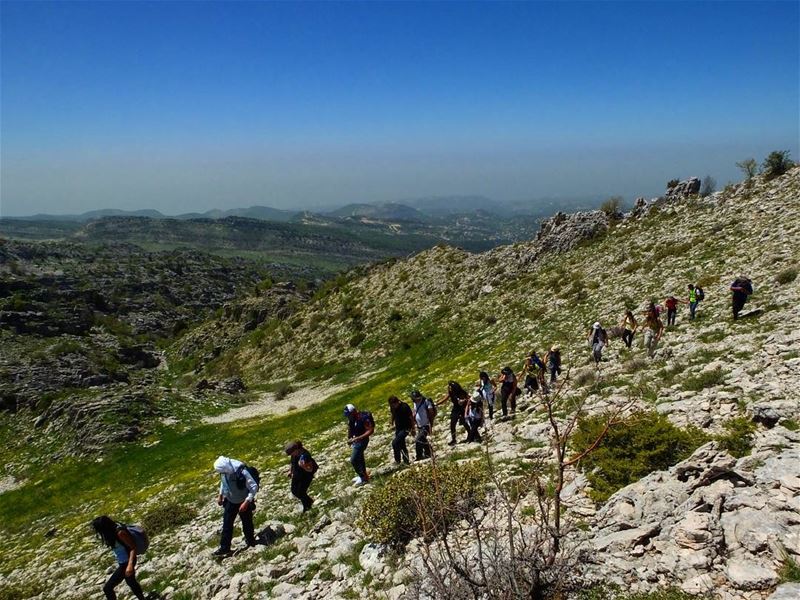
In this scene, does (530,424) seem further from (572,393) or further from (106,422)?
(106,422)

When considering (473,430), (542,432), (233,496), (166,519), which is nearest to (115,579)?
(233,496)

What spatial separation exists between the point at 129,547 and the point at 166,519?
270 inches

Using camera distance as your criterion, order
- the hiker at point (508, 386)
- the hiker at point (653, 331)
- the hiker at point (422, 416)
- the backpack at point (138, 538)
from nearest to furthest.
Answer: the backpack at point (138, 538), the hiker at point (422, 416), the hiker at point (508, 386), the hiker at point (653, 331)

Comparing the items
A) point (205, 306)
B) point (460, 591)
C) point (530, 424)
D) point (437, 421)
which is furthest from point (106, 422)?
point (205, 306)

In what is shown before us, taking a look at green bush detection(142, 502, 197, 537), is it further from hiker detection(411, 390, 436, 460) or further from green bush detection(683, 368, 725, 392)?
green bush detection(683, 368, 725, 392)

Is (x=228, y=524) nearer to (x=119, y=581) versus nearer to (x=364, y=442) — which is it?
(x=119, y=581)

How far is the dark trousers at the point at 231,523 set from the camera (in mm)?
12477

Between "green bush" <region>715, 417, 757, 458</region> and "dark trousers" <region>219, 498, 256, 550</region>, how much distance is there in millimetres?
11122

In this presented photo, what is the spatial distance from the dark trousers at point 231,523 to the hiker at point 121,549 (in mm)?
2081

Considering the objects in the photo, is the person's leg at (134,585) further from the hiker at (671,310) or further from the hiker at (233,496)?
the hiker at (671,310)

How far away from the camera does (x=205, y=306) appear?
459 ft

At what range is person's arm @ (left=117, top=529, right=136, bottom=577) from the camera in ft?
36.5

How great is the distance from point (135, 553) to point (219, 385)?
4370 cm

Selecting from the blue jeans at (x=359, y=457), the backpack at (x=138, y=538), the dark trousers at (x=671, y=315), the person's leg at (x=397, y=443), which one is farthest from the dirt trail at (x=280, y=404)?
the backpack at (x=138, y=538)
